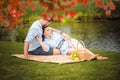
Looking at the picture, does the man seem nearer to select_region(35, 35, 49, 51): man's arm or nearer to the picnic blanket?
select_region(35, 35, 49, 51): man's arm

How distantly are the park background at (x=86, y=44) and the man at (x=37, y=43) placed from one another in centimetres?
32

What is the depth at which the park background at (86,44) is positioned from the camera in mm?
6480

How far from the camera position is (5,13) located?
159 inches

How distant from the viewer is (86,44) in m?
9.14

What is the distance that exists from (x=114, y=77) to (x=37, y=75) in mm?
1153

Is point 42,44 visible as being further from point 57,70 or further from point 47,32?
point 57,70

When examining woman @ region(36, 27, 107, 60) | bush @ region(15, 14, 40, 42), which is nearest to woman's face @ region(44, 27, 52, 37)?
woman @ region(36, 27, 107, 60)

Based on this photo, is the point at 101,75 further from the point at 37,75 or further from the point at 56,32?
the point at 56,32

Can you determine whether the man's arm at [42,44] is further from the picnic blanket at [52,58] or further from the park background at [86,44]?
the park background at [86,44]

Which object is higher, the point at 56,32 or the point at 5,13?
the point at 5,13

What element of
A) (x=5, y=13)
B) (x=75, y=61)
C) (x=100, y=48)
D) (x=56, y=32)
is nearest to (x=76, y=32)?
(x=100, y=48)

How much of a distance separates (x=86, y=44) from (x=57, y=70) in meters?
2.51

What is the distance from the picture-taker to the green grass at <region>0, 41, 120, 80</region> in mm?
6367

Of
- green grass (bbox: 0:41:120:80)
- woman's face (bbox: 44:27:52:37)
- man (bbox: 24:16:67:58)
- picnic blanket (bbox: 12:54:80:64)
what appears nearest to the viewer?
green grass (bbox: 0:41:120:80)
